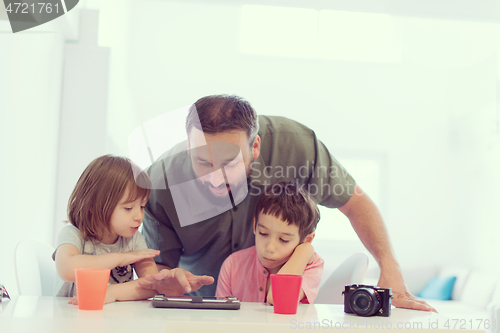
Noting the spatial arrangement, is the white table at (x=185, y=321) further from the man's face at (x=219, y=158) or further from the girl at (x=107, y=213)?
the man's face at (x=219, y=158)

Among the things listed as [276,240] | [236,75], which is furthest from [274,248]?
[236,75]

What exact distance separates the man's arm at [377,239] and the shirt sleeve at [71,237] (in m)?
0.68

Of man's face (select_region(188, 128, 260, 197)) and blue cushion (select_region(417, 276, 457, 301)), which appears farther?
blue cushion (select_region(417, 276, 457, 301))

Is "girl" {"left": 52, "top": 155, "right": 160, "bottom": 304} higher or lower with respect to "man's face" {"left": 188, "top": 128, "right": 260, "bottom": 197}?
lower

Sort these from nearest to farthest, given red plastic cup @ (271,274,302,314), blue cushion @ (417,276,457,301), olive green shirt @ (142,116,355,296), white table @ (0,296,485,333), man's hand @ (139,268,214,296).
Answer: white table @ (0,296,485,333), red plastic cup @ (271,274,302,314), man's hand @ (139,268,214,296), olive green shirt @ (142,116,355,296), blue cushion @ (417,276,457,301)

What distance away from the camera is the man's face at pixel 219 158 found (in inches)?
37.8

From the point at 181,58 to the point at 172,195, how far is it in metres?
0.90

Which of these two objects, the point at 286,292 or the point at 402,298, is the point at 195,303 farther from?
the point at 402,298

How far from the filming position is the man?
3.22 feet

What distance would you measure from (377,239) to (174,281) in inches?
23.3

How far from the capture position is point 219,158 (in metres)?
0.97

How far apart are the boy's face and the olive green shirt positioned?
148 millimetres

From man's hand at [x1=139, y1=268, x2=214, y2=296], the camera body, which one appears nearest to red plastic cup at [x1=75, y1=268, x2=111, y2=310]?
man's hand at [x1=139, y1=268, x2=214, y2=296]

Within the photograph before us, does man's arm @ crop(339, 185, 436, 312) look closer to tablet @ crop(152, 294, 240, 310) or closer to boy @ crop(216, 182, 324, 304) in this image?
boy @ crop(216, 182, 324, 304)
